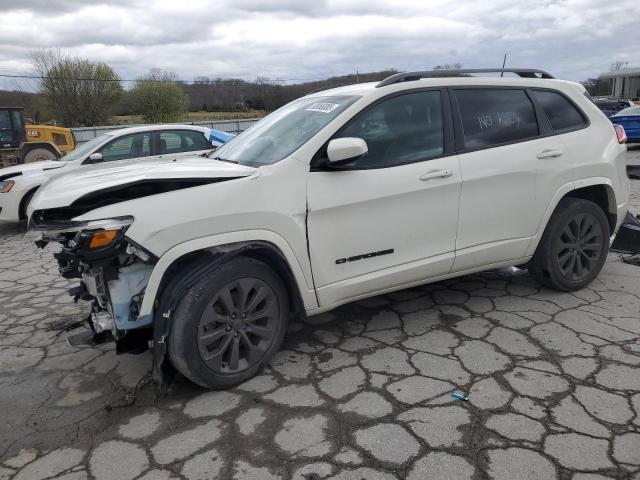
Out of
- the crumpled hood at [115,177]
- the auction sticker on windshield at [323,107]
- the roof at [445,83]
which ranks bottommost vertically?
the crumpled hood at [115,177]

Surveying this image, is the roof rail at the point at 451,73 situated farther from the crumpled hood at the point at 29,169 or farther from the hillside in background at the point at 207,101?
the hillside in background at the point at 207,101

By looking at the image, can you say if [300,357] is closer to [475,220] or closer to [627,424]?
[475,220]

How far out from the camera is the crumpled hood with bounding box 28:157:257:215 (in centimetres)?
284

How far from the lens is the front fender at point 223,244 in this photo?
2.83 metres

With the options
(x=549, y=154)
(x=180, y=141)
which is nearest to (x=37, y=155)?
(x=180, y=141)

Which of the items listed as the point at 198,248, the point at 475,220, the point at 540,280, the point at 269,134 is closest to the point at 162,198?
the point at 198,248

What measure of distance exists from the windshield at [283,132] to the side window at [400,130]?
189 mm

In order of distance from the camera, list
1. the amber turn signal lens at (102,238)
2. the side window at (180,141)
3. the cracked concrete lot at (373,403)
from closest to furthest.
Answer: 1. the cracked concrete lot at (373,403)
2. the amber turn signal lens at (102,238)
3. the side window at (180,141)

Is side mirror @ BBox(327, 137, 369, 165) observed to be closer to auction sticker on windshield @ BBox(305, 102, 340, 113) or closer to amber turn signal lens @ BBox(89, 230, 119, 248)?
auction sticker on windshield @ BBox(305, 102, 340, 113)

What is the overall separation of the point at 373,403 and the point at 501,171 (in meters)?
1.97

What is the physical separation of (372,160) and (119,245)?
65.6 inches

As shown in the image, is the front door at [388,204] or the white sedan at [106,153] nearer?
the front door at [388,204]

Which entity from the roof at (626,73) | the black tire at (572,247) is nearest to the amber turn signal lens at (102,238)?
the black tire at (572,247)

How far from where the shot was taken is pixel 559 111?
4.26 metres
